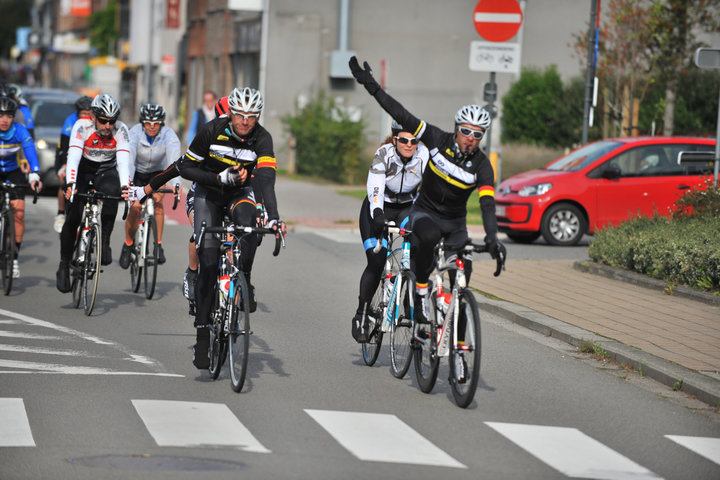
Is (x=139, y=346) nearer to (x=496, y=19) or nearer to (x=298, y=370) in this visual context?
(x=298, y=370)

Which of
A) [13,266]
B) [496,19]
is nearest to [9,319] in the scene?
[13,266]

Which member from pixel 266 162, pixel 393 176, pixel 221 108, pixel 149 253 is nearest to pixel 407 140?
pixel 393 176

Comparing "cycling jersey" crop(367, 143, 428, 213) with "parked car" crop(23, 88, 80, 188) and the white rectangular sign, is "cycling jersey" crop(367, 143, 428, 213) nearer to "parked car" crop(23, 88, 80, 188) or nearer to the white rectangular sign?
the white rectangular sign

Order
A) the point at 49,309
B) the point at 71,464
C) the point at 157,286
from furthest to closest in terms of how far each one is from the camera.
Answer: the point at 157,286, the point at 49,309, the point at 71,464

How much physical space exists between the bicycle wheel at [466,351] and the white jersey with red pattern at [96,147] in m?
4.54

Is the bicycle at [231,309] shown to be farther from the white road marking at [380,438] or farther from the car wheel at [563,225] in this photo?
the car wheel at [563,225]

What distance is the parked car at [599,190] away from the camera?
18688 mm

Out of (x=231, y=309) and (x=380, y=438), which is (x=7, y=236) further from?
(x=380, y=438)

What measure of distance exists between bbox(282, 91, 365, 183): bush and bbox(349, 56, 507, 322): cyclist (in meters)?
24.6

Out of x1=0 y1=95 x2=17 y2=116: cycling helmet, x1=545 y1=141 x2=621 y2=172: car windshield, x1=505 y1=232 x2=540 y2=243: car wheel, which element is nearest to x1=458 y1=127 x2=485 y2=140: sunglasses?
x1=0 y1=95 x2=17 y2=116: cycling helmet

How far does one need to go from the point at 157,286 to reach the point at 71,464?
24.2 ft

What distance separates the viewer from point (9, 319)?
425 inches

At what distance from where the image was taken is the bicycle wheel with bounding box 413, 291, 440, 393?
810 cm

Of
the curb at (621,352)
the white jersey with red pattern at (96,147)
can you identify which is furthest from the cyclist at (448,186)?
the white jersey with red pattern at (96,147)
